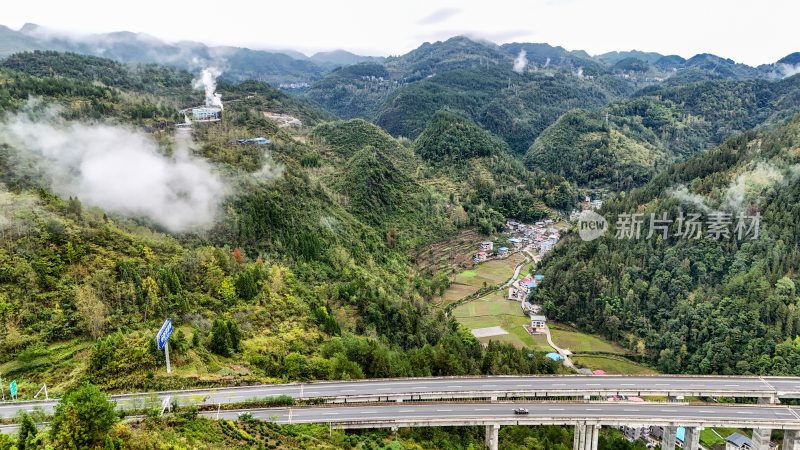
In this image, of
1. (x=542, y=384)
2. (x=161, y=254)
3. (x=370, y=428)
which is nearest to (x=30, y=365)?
(x=161, y=254)

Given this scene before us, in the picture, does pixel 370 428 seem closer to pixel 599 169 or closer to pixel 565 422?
pixel 565 422

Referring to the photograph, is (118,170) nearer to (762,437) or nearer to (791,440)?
(762,437)

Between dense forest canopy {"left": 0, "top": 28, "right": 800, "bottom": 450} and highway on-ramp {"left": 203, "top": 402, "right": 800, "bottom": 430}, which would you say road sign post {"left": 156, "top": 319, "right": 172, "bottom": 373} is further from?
highway on-ramp {"left": 203, "top": 402, "right": 800, "bottom": 430}

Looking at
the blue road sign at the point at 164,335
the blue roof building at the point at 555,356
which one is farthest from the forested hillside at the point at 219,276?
the blue roof building at the point at 555,356

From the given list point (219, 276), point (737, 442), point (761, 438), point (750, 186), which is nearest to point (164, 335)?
point (219, 276)

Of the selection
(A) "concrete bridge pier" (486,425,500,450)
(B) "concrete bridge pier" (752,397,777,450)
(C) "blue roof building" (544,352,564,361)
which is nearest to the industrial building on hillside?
(C) "blue roof building" (544,352,564,361)

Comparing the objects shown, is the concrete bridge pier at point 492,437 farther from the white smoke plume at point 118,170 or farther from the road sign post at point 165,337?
the white smoke plume at point 118,170

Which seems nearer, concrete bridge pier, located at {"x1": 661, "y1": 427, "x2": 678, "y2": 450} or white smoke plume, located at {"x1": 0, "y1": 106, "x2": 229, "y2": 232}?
concrete bridge pier, located at {"x1": 661, "y1": 427, "x2": 678, "y2": 450}
